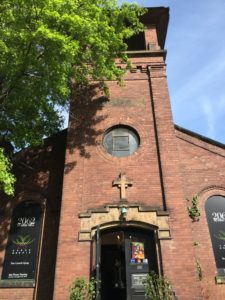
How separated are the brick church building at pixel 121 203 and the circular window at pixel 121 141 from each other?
0.12ft

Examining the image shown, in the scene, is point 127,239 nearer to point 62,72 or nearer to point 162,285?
point 162,285

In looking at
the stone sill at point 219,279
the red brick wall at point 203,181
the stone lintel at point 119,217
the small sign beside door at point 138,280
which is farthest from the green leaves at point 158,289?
the stone sill at point 219,279

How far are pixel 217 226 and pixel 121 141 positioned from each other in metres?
4.29

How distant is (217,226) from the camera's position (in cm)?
1027

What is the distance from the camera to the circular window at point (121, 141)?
35.9ft

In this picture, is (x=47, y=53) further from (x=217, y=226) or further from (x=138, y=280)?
Result: (x=217, y=226)

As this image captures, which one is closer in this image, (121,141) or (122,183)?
(122,183)

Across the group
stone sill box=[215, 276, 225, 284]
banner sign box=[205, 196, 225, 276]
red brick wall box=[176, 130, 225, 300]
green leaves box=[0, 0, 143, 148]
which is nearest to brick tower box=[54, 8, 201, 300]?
red brick wall box=[176, 130, 225, 300]

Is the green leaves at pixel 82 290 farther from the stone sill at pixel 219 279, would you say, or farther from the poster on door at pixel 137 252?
the stone sill at pixel 219 279

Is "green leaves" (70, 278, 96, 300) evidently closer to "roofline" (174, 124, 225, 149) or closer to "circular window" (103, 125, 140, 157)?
"circular window" (103, 125, 140, 157)

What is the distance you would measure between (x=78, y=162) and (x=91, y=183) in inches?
34.3

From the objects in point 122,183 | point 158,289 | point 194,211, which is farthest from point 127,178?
point 158,289

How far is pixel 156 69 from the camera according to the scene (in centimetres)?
1261

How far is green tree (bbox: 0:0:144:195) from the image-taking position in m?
8.37
